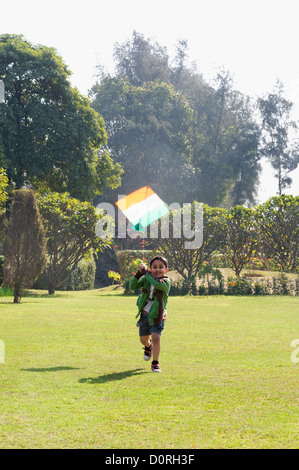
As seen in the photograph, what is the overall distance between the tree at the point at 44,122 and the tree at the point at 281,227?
27.6ft

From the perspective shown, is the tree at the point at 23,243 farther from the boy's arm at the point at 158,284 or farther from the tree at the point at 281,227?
the boy's arm at the point at 158,284

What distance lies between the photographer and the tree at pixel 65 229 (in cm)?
2181

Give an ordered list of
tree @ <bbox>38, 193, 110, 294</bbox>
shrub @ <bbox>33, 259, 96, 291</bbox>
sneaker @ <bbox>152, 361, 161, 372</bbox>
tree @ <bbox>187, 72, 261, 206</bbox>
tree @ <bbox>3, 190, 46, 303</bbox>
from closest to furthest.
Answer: sneaker @ <bbox>152, 361, 161, 372</bbox> < tree @ <bbox>3, 190, 46, 303</bbox> < tree @ <bbox>38, 193, 110, 294</bbox> < shrub @ <bbox>33, 259, 96, 291</bbox> < tree @ <bbox>187, 72, 261, 206</bbox>

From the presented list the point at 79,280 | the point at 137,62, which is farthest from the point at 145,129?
the point at 79,280

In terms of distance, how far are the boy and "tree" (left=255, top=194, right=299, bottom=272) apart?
53.0 feet

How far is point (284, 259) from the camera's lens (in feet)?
76.8

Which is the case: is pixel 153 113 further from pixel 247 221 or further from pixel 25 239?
pixel 25 239

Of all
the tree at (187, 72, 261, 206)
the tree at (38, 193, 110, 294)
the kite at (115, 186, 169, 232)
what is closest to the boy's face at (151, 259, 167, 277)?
the kite at (115, 186, 169, 232)

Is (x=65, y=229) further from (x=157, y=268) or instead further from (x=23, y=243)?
(x=157, y=268)

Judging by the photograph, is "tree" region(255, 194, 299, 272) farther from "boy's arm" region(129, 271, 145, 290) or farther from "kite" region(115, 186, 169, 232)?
"boy's arm" region(129, 271, 145, 290)

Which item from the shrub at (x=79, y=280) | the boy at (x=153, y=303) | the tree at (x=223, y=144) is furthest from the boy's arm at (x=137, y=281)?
the tree at (x=223, y=144)

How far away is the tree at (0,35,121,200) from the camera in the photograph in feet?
84.7

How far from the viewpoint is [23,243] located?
17.3 meters
